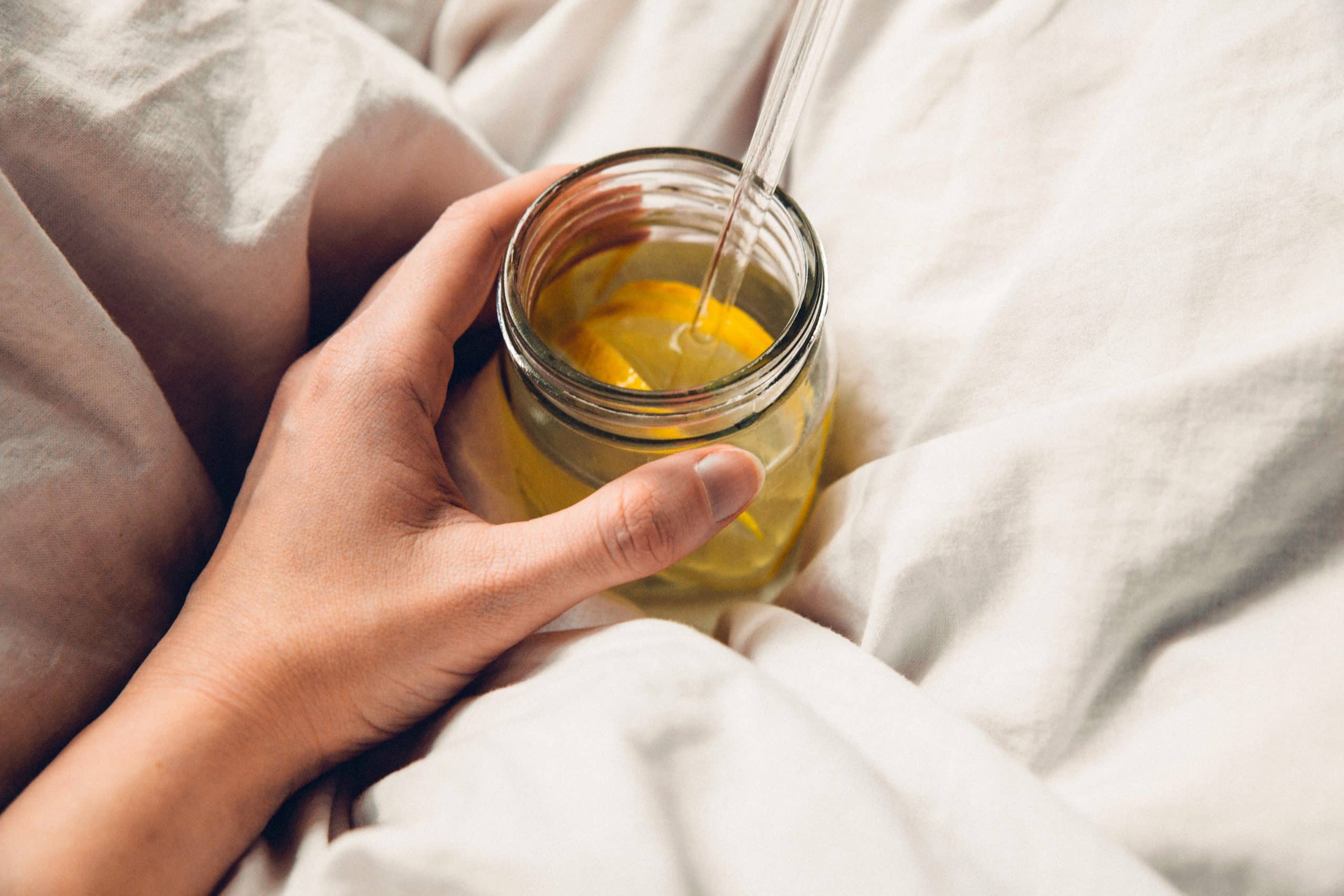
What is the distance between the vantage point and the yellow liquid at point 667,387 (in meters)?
0.46

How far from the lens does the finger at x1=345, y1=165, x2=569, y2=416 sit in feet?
1.56

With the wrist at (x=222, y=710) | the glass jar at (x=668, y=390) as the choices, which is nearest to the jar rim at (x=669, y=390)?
the glass jar at (x=668, y=390)

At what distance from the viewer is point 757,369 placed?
0.40m

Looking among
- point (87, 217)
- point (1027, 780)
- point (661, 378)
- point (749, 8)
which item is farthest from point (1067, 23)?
point (87, 217)

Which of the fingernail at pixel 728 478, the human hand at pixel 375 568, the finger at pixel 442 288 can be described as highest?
the finger at pixel 442 288

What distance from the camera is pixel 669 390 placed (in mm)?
425

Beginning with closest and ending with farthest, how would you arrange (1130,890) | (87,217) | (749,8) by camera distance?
1. (1130,890)
2. (87,217)
3. (749,8)

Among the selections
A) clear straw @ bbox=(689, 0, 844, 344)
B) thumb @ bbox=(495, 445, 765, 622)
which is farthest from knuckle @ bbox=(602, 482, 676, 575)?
clear straw @ bbox=(689, 0, 844, 344)

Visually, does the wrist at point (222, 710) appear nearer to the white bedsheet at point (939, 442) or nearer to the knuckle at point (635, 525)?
the white bedsheet at point (939, 442)

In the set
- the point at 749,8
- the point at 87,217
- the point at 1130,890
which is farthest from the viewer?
the point at 749,8

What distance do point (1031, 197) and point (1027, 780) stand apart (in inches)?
12.9

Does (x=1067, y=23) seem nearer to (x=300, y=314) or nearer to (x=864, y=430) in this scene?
(x=864, y=430)

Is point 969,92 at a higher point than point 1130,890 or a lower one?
higher

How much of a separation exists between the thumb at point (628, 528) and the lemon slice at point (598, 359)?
8cm
